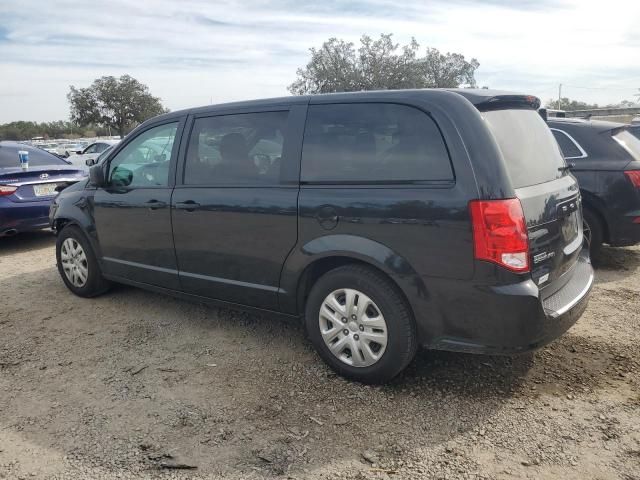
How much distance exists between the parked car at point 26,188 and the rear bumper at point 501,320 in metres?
6.21

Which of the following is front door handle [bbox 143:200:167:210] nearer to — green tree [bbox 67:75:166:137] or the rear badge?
the rear badge

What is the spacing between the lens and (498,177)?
9.16 ft

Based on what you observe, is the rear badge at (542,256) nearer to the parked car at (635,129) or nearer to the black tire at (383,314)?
the black tire at (383,314)

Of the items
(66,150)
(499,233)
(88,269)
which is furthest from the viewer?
(66,150)

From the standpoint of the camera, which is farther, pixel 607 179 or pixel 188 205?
pixel 607 179

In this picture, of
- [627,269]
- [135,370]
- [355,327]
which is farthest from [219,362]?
[627,269]

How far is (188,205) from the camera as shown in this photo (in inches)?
157

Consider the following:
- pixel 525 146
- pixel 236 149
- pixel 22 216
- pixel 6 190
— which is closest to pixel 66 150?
pixel 6 190

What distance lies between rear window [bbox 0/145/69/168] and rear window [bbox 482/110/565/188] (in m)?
7.13

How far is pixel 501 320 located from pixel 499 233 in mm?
469

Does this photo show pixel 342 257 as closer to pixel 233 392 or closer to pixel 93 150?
pixel 233 392

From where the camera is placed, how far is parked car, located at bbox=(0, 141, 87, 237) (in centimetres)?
708

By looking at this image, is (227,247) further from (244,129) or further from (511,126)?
(511,126)

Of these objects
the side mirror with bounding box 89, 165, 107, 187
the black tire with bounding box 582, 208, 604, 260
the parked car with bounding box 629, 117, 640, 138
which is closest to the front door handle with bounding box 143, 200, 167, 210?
the side mirror with bounding box 89, 165, 107, 187
